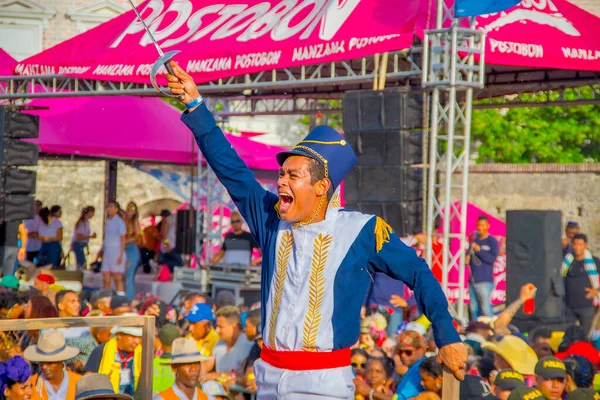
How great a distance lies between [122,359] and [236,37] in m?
5.73

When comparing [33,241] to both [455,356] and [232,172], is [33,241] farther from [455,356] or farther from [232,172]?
[455,356]

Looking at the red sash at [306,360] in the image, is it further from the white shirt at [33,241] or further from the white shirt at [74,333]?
the white shirt at [33,241]

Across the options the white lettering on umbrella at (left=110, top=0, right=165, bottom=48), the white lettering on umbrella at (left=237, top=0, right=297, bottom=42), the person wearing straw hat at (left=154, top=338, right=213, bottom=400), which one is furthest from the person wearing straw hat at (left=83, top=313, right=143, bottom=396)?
the white lettering on umbrella at (left=110, top=0, right=165, bottom=48)

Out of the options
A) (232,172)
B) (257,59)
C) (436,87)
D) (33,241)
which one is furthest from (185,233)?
(232,172)

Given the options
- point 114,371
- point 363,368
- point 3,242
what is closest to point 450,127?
point 363,368

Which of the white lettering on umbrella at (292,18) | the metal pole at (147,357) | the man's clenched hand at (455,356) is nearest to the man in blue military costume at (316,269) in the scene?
the man's clenched hand at (455,356)

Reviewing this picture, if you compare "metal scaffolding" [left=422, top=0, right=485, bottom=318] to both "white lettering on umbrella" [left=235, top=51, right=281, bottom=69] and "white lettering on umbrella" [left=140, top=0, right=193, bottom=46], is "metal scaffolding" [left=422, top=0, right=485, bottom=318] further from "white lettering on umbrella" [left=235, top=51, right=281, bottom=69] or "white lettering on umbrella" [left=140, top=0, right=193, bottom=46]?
"white lettering on umbrella" [left=140, top=0, right=193, bottom=46]

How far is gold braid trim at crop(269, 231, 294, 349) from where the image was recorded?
167 inches

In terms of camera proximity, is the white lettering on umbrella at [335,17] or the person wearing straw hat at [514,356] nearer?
the person wearing straw hat at [514,356]

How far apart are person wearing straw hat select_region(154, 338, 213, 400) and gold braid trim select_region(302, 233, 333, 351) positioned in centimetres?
252

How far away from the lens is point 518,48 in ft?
35.2

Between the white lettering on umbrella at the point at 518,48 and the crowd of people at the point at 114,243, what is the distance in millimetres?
6688

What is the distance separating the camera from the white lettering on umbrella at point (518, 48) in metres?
10.5

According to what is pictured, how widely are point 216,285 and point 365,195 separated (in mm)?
4477
